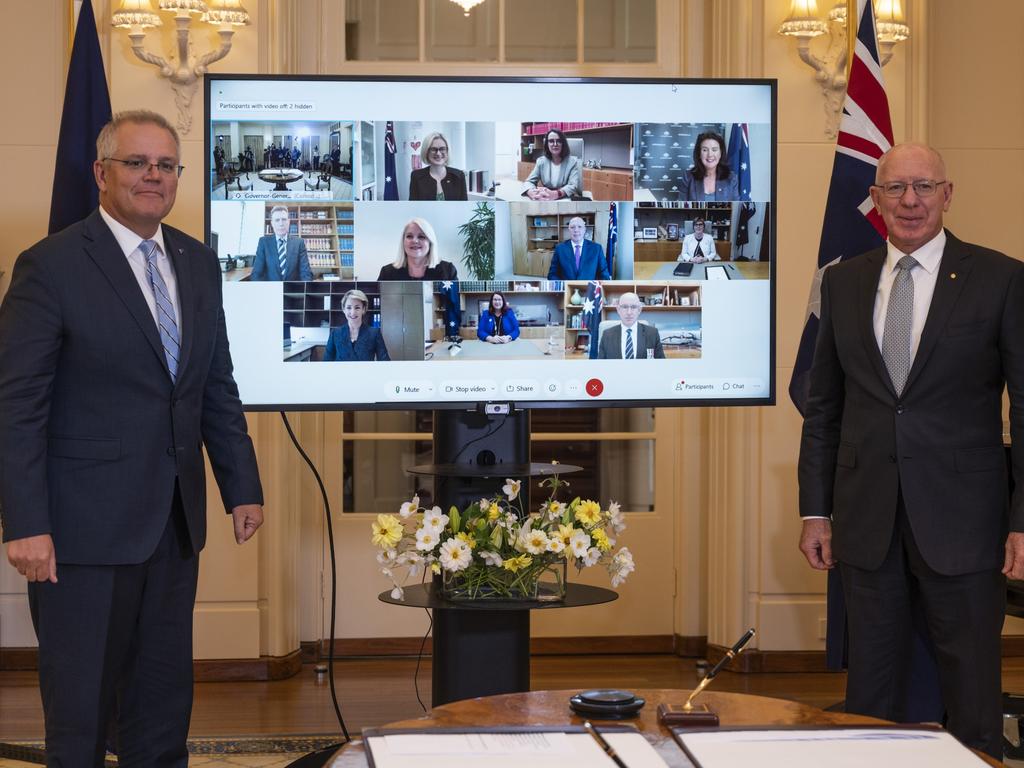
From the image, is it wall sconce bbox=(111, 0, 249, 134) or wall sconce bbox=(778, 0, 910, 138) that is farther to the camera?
wall sconce bbox=(778, 0, 910, 138)

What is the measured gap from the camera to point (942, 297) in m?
2.79

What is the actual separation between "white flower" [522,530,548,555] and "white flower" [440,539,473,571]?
0.47 feet

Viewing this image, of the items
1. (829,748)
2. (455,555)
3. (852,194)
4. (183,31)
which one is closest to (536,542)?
(455,555)

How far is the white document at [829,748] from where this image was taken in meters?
1.60

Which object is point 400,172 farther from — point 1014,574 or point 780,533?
point 780,533

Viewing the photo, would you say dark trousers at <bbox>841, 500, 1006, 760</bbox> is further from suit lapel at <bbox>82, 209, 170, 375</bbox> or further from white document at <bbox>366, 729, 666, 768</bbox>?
suit lapel at <bbox>82, 209, 170, 375</bbox>

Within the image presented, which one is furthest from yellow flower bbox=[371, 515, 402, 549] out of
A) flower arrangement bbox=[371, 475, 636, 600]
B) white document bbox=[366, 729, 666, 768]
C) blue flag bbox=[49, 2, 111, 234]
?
blue flag bbox=[49, 2, 111, 234]

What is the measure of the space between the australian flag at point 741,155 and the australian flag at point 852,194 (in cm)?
49

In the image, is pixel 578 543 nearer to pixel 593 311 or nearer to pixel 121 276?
pixel 593 311

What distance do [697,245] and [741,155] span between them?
0.28 m

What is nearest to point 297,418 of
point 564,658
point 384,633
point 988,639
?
point 384,633

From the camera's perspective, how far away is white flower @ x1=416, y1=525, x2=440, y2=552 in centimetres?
290

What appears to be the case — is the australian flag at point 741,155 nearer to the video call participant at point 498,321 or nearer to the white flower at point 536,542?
the video call participant at point 498,321

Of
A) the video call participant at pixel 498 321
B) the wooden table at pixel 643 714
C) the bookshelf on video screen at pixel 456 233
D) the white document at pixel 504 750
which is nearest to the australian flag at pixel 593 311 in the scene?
the bookshelf on video screen at pixel 456 233
